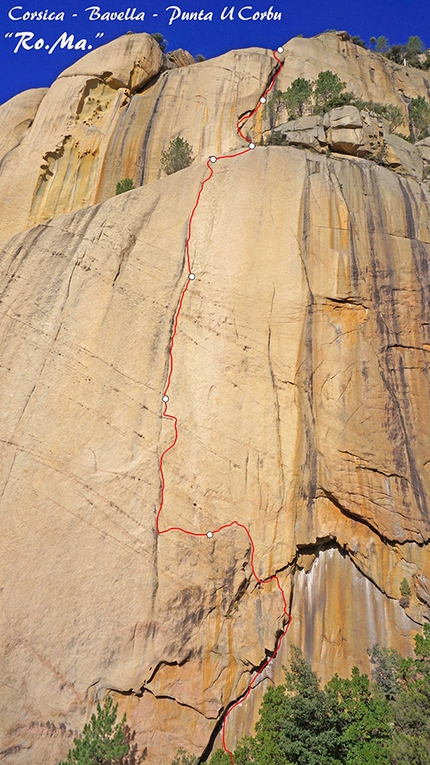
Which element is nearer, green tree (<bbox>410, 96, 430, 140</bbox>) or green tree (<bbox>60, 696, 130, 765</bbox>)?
green tree (<bbox>60, 696, 130, 765</bbox>)

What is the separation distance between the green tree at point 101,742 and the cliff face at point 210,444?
16.0 inches

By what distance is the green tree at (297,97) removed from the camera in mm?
24562

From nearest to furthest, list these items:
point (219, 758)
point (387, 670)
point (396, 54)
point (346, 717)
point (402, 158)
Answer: point (219, 758), point (346, 717), point (387, 670), point (402, 158), point (396, 54)

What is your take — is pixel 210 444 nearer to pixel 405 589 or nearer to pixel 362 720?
pixel 405 589

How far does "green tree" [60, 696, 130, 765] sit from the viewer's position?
11.2 meters

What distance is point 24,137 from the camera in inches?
948

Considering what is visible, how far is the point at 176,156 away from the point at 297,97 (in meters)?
7.70

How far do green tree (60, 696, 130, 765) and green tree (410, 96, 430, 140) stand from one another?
30309mm

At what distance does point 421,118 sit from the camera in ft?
89.8

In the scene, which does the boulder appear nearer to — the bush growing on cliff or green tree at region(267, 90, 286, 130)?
green tree at region(267, 90, 286, 130)

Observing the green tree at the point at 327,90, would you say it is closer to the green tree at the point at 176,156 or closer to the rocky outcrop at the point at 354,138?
the rocky outcrop at the point at 354,138

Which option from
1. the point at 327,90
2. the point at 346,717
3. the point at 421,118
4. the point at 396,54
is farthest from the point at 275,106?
the point at 346,717

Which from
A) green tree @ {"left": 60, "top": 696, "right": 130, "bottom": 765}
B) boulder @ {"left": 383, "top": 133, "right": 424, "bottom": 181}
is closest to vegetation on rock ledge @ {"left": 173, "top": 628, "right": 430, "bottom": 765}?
green tree @ {"left": 60, "top": 696, "right": 130, "bottom": 765}

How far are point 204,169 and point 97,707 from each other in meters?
17.9
